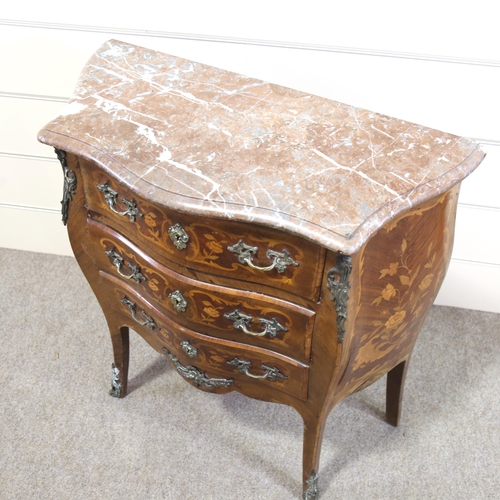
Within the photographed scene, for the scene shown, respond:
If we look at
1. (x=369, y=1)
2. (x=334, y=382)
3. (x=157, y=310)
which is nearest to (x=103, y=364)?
(x=157, y=310)

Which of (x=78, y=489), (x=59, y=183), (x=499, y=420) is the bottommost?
(x=78, y=489)

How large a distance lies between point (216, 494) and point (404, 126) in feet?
3.30

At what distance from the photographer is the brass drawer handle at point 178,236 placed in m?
1.07

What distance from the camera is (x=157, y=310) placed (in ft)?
4.23

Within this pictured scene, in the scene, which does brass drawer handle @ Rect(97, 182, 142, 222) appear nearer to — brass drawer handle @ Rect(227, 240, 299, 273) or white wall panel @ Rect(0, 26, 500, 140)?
brass drawer handle @ Rect(227, 240, 299, 273)

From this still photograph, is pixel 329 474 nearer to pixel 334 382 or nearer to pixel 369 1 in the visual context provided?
pixel 334 382

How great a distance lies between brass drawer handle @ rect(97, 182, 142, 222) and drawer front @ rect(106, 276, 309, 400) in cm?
24

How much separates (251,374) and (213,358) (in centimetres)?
9

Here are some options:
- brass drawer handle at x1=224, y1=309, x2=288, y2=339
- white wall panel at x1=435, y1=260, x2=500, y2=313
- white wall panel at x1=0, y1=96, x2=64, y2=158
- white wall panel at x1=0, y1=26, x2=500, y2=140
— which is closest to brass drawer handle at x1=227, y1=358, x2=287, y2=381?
brass drawer handle at x1=224, y1=309, x2=288, y2=339

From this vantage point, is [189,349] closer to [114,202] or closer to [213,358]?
[213,358]

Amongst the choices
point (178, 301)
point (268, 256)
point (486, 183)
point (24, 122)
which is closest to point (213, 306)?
point (178, 301)

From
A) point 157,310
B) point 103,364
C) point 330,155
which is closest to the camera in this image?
point 330,155

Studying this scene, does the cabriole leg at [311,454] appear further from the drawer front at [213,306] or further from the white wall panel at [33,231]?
the white wall panel at [33,231]

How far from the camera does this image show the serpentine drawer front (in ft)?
3.22
